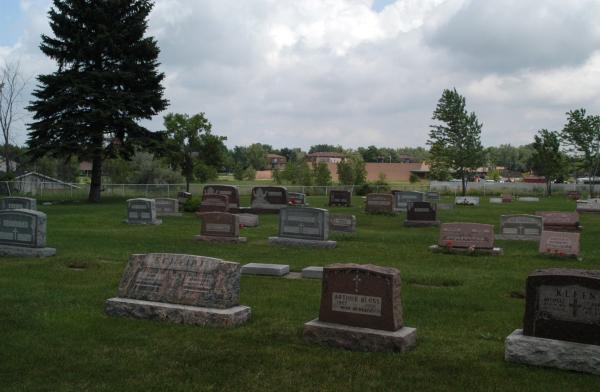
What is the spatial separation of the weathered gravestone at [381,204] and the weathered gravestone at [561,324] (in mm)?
24701

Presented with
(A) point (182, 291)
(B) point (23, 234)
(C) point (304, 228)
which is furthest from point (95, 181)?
(A) point (182, 291)

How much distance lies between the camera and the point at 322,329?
7195 mm

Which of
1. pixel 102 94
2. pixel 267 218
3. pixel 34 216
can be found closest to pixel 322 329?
pixel 34 216

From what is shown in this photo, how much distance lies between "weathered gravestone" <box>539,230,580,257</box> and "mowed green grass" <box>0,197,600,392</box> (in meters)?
0.97

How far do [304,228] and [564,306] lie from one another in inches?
468

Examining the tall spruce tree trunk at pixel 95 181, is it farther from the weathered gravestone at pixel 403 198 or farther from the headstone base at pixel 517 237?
the headstone base at pixel 517 237

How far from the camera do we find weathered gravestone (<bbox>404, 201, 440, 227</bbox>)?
2502cm

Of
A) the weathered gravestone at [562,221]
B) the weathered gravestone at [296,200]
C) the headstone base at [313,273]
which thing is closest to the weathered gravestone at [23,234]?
the headstone base at [313,273]

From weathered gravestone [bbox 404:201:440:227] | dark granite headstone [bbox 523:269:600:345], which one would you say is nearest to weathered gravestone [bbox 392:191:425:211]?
weathered gravestone [bbox 404:201:440:227]

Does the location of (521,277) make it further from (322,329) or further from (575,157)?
(575,157)

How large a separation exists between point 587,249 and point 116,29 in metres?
29.9

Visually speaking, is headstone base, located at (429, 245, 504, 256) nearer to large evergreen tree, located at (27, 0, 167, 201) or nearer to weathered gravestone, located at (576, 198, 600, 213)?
weathered gravestone, located at (576, 198, 600, 213)

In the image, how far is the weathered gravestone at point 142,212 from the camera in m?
24.2

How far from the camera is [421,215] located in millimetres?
25219
